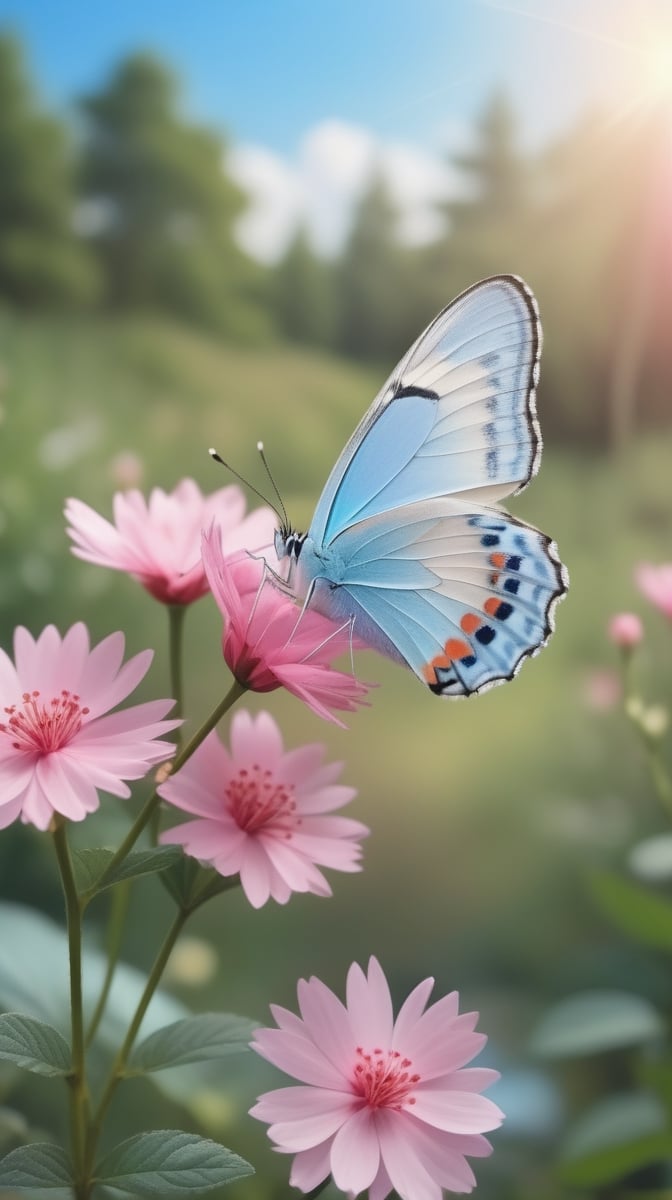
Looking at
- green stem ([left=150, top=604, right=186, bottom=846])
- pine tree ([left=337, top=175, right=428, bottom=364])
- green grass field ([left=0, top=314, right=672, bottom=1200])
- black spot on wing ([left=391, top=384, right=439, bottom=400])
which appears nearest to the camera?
green stem ([left=150, top=604, right=186, bottom=846])

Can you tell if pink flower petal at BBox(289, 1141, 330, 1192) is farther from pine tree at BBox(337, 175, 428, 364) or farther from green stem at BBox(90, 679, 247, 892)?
pine tree at BBox(337, 175, 428, 364)

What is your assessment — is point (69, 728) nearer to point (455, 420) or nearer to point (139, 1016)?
point (139, 1016)

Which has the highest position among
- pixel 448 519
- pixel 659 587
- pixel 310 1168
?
pixel 659 587

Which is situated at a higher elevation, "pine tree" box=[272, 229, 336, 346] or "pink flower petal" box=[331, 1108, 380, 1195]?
"pine tree" box=[272, 229, 336, 346]

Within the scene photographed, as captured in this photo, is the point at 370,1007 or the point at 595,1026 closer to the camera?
the point at 370,1007

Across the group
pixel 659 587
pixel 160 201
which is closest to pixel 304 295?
pixel 160 201

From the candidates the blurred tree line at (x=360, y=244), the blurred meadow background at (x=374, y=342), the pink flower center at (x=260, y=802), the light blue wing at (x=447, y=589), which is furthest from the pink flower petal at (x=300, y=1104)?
the blurred tree line at (x=360, y=244)

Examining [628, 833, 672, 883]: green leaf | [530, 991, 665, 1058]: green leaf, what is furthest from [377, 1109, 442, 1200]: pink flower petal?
[530, 991, 665, 1058]: green leaf
